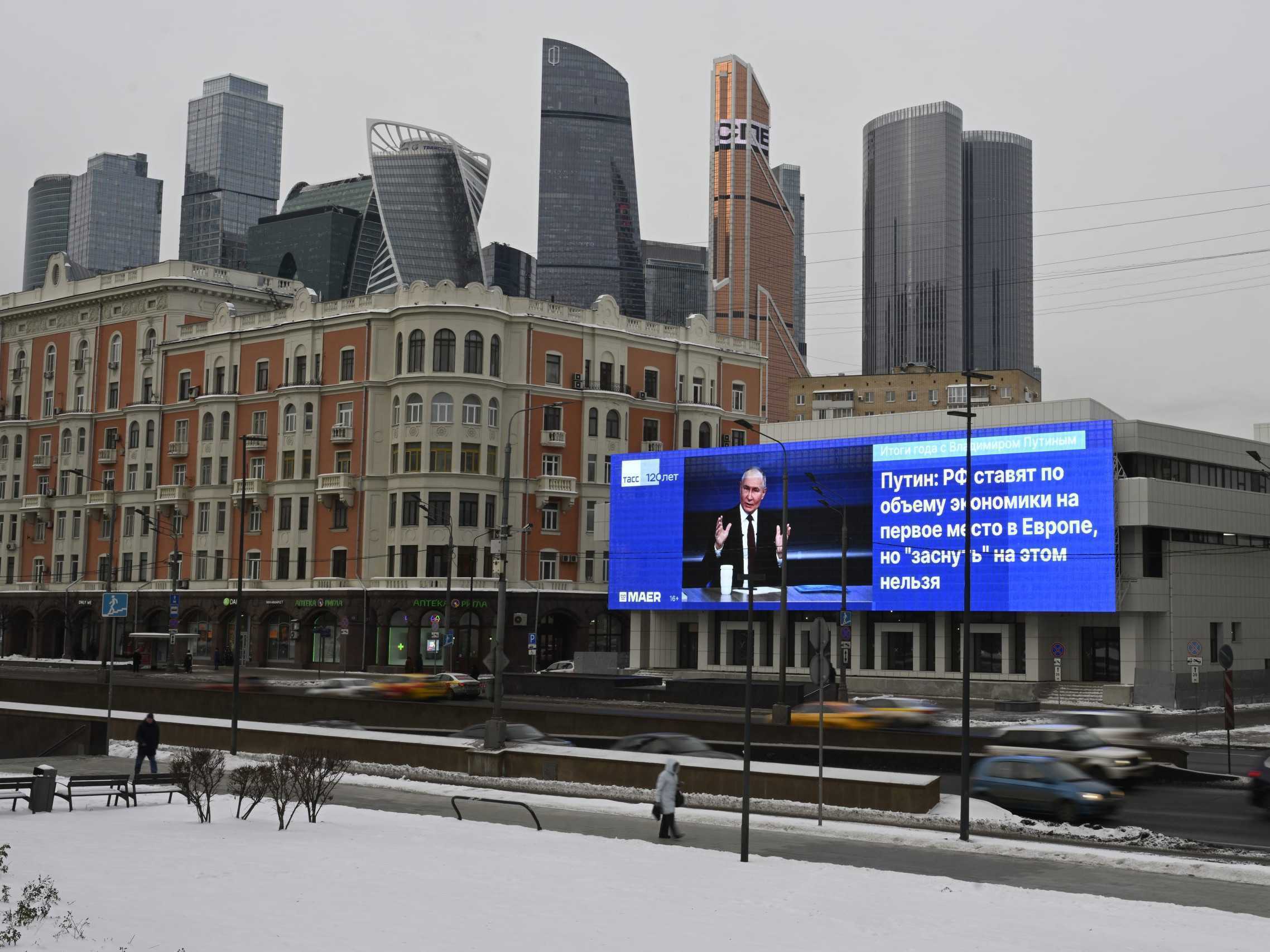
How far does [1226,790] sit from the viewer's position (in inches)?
1313

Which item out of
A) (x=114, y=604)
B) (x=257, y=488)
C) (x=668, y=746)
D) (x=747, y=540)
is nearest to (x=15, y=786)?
(x=114, y=604)

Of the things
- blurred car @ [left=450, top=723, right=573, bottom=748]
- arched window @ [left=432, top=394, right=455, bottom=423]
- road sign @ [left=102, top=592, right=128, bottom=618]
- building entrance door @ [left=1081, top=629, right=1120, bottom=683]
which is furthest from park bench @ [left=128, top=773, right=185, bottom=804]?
arched window @ [left=432, top=394, right=455, bottom=423]

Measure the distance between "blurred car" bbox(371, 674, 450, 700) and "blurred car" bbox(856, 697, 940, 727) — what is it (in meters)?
22.4

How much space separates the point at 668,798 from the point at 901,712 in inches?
811

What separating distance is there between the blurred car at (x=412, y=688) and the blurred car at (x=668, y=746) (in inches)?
914

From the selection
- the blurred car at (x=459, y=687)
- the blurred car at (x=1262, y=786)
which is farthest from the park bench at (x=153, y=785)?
the blurred car at (x=459, y=687)

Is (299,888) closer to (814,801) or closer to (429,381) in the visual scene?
(814,801)

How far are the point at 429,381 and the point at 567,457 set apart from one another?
37.4 feet

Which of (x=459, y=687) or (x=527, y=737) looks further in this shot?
(x=459, y=687)

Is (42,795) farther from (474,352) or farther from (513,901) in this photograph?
(474,352)

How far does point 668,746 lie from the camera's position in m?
37.0

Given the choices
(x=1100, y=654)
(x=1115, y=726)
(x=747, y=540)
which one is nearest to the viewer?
(x=1115, y=726)

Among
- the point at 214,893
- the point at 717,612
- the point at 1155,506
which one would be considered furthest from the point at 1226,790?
the point at 717,612

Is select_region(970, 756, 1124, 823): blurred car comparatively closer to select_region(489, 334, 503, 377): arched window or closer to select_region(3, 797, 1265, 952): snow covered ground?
select_region(3, 797, 1265, 952): snow covered ground
